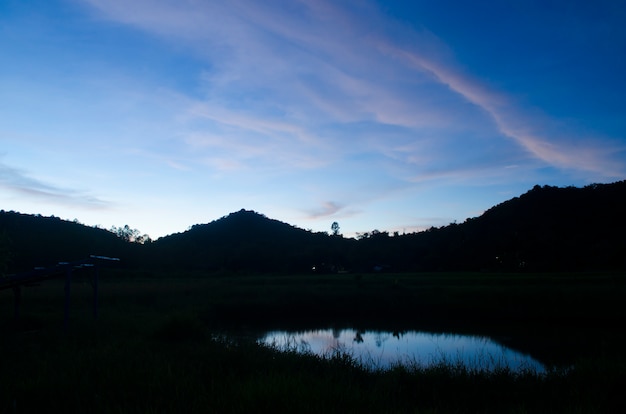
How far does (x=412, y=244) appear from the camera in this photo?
80438mm

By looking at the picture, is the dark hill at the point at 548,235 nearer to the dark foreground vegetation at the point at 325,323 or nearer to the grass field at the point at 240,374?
the dark foreground vegetation at the point at 325,323

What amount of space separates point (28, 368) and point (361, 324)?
18.1 meters

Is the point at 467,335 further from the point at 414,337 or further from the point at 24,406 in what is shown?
the point at 24,406

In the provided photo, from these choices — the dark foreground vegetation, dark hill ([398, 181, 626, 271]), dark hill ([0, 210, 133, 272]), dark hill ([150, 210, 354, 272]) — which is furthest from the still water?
dark hill ([150, 210, 354, 272])

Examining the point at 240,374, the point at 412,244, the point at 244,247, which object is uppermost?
the point at 412,244

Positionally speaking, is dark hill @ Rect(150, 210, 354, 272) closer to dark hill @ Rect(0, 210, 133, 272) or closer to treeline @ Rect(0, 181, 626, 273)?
treeline @ Rect(0, 181, 626, 273)

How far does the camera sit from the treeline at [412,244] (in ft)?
156

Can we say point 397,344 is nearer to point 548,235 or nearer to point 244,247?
point 548,235

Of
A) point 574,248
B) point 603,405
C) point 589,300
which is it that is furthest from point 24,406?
point 574,248

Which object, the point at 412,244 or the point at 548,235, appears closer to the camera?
the point at 548,235

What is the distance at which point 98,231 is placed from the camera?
215ft

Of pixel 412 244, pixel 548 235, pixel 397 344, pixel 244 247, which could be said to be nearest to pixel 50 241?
pixel 244 247

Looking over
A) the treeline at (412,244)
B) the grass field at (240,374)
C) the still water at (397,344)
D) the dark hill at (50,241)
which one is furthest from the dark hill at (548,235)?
the dark hill at (50,241)

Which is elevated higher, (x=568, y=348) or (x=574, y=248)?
(x=574, y=248)
